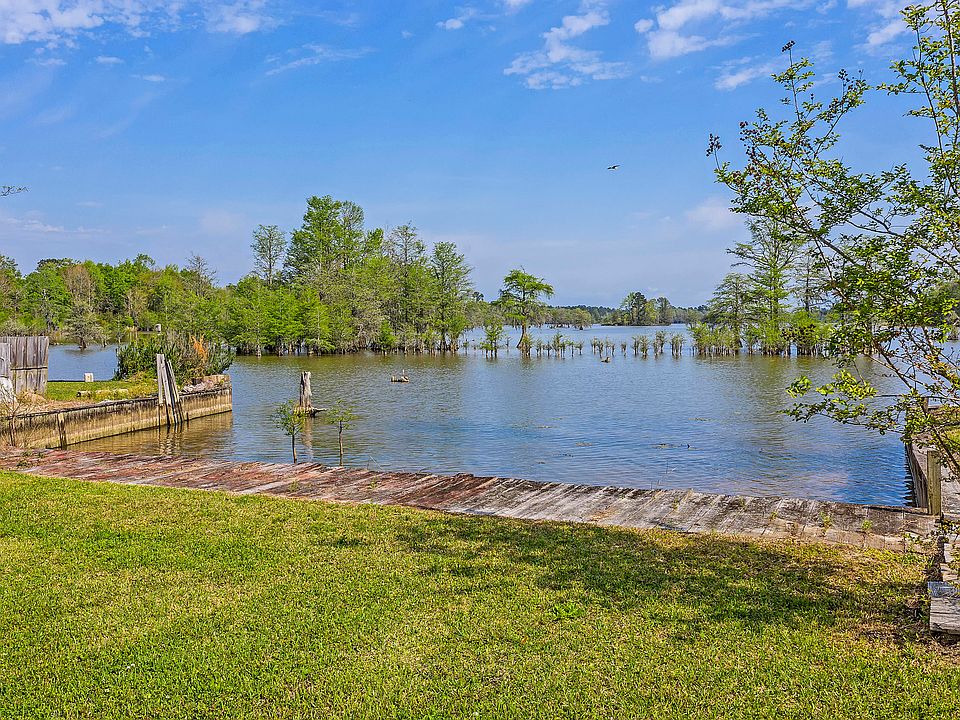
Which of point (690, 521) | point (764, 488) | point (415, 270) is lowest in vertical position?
point (764, 488)

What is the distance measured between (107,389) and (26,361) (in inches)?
116

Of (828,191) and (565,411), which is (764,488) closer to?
(828,191)

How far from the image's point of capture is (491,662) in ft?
12.6

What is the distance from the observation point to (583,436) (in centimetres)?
1897

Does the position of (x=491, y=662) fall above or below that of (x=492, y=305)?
below

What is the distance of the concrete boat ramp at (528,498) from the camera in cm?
666

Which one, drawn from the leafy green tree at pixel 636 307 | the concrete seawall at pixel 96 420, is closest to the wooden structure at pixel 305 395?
the concrete seawall at pixel 96 420

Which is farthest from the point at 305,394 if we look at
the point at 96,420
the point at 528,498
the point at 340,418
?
the point at 528,498

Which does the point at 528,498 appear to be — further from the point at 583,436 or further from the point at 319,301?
the point at 319,301

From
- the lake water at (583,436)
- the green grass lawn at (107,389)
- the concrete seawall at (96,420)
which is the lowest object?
the lake water at (583,436)

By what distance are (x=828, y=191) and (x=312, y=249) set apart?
247ft

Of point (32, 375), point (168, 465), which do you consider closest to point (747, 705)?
point (168, 465)

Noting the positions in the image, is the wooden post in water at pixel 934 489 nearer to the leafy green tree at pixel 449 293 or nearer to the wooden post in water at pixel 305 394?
the wooden post in water at pixel 305 394

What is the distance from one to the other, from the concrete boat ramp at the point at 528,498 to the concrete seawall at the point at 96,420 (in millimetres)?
5429
